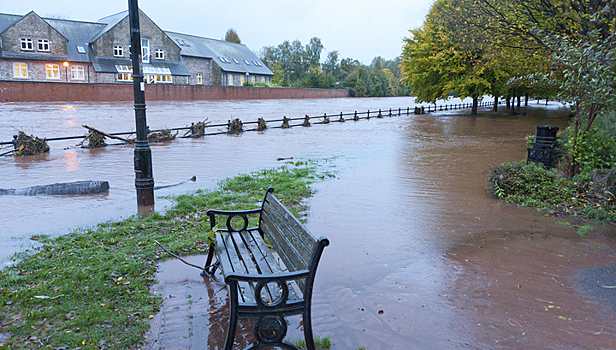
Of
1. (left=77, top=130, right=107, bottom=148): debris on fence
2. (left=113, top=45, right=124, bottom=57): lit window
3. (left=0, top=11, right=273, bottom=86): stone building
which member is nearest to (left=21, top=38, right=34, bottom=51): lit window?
(left=0, top=11, right=273, bottom=86): stone building

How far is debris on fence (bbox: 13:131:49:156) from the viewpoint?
48.1 feet

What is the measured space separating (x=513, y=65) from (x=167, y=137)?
13.8 m

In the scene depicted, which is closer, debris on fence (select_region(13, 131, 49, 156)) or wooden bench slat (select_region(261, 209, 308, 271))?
wooden bench slat (select_region(261, 209, 308, 271))

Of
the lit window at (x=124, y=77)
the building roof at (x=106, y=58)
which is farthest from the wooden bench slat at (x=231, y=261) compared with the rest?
the lit window at (x=124, y=77)

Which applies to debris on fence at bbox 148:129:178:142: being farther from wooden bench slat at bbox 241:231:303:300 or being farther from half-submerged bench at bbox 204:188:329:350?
half-submerged bench at bbox 204:188:329:350

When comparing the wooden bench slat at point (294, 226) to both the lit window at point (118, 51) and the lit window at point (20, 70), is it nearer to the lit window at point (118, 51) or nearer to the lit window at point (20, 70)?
the lit window at point (20, 70)

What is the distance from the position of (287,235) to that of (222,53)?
75.0m

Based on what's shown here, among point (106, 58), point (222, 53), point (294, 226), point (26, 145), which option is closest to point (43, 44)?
point (106, 58)

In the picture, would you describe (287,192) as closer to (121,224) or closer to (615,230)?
(121,224)

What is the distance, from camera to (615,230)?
645cm

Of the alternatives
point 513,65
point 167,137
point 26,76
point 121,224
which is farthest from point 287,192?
point 26,76

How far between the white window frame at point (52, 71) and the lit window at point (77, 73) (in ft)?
5.11

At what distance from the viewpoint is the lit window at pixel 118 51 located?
180ft

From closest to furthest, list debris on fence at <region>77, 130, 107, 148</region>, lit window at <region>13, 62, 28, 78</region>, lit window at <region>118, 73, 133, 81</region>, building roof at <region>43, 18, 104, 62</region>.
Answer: debris on fence at <region>77, 130, 107, 148</region>, lit window at <region>13, 62, 28, 78</region>, building roof at <region>43, 18, 104, 62</region>, lit window at <region>118, 73, 133, 81</region>
